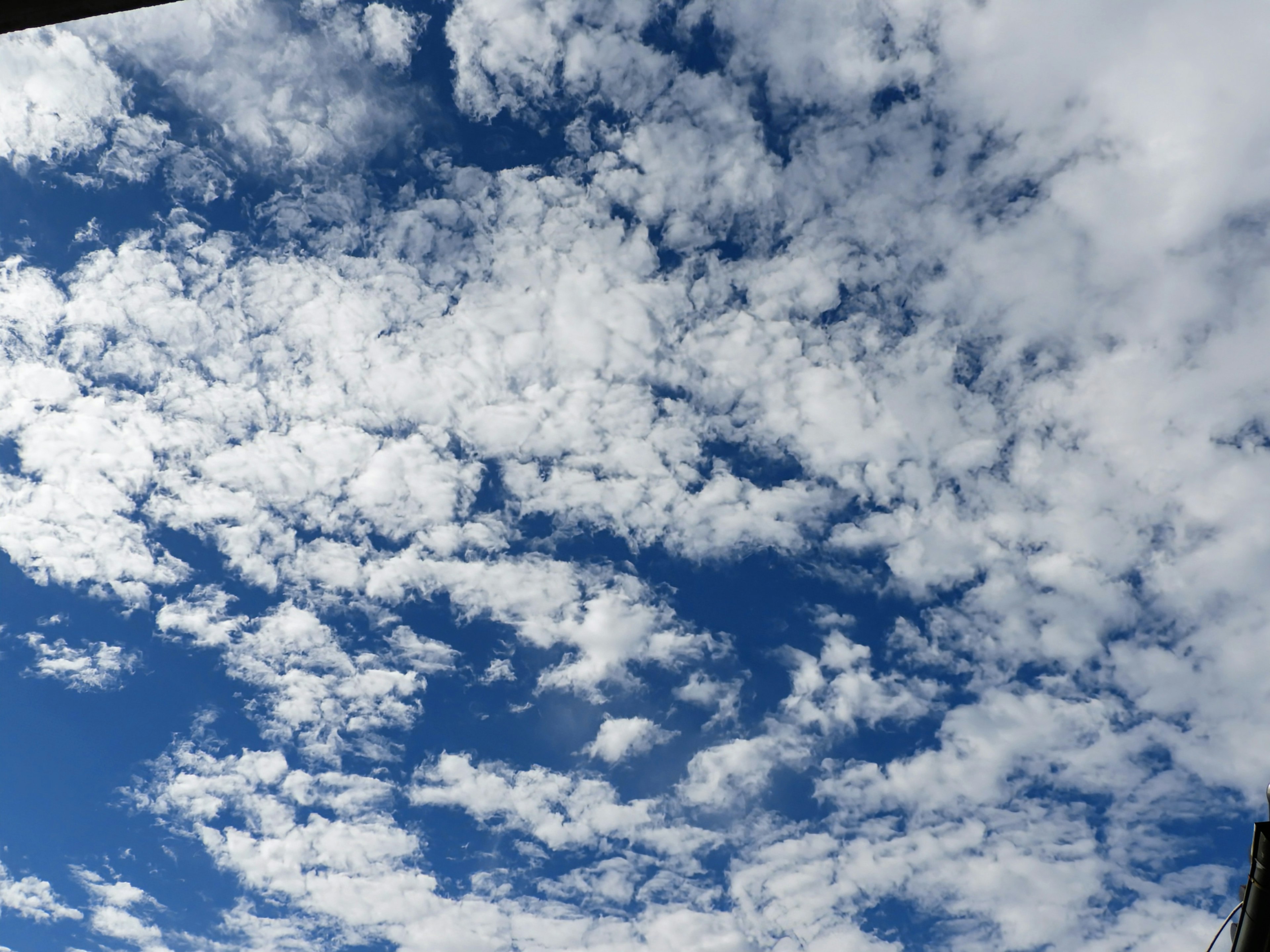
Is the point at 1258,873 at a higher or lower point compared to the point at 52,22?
lower

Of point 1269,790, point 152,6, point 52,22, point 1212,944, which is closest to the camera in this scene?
point 52,22


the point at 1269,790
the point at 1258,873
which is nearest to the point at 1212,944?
the point at 1258,873

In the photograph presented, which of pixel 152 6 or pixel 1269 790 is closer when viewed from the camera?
pixel 152 6

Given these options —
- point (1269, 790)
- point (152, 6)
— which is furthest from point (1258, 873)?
point (152, 6)

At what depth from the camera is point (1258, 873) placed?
43.4 ft

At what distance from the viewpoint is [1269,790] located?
13.0 m

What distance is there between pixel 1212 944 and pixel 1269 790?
3.43 meters

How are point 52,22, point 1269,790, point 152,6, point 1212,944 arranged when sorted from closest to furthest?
point 52,22
point 152,6
point 1269,790
point 1212,944

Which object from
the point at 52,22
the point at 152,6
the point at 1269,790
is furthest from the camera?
the point at 1269,790

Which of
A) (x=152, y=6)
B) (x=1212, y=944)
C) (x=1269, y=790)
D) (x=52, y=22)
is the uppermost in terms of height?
(x=152, y=6)

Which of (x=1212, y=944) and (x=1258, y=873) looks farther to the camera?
(x=1212, y=944)

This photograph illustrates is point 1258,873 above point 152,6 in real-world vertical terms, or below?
below

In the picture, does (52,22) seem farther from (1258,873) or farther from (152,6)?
(1258,873)

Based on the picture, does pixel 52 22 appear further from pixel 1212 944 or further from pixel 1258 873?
pixel 1212 944
